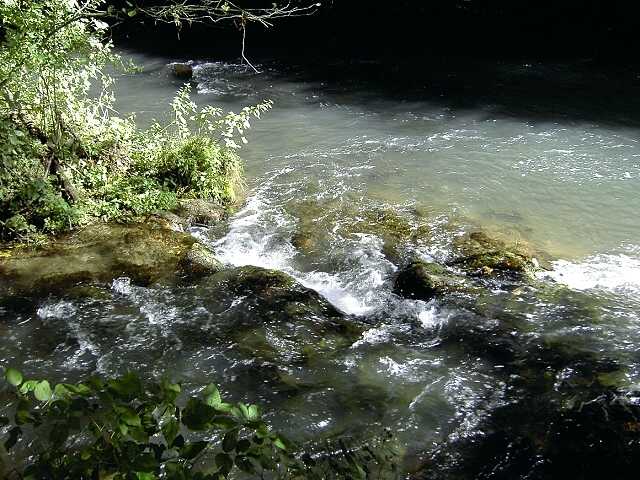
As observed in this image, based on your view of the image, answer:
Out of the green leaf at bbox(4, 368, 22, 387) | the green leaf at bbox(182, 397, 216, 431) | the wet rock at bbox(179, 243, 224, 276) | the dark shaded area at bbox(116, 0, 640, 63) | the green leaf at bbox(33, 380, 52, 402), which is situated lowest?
the wet rock at bbox(179, 243, 224, 276)

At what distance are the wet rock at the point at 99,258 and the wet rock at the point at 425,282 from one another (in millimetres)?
2682

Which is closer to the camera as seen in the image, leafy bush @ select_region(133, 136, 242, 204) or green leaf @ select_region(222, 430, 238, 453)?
green leaf @ select_region(222, 430, 238, 453)

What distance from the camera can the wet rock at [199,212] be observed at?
7562 millimetres

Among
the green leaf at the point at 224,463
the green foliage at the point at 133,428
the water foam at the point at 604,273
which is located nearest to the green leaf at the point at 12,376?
the green foliage at the point at 133,428

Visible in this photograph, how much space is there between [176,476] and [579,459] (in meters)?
2.79

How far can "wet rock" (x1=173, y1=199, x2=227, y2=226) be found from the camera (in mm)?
7562

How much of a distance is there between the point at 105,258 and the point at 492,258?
466cm

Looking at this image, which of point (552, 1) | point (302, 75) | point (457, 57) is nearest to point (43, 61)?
point (302, 75)

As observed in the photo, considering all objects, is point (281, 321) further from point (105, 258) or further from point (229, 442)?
→ point (229, 442)

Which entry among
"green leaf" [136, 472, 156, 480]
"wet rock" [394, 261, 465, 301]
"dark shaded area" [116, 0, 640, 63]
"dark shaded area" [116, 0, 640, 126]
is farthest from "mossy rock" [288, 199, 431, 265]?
"dark shaded area" [116, 0, 640, 63]

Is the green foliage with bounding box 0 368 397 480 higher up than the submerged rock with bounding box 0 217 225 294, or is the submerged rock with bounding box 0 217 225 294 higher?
the green foliage with bounding box 0 368 397 480

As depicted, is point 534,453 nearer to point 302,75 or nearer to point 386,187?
point 386,187

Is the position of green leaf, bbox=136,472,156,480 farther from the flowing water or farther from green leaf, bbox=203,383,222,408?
the flowing water

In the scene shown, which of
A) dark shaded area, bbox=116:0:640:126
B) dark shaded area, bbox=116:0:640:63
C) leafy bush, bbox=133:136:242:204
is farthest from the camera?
dark shaded area, bbox=116:0:640:63
